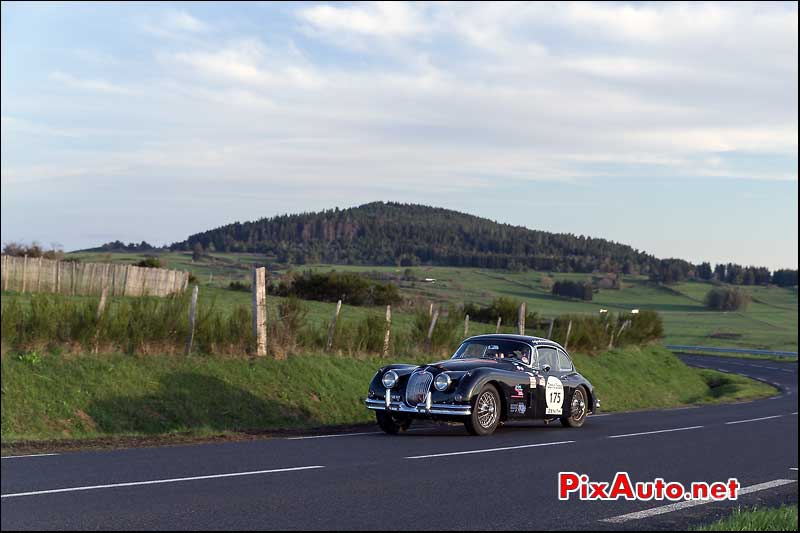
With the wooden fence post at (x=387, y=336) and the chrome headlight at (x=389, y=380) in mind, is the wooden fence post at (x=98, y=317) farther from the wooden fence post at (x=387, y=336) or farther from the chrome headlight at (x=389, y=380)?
the wooden fence post at (x=387, y=336)

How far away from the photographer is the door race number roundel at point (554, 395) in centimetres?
1823

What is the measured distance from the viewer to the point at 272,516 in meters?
8.51

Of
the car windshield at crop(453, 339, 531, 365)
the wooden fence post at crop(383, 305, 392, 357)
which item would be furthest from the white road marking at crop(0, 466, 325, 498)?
the wooden fence post at crop(383, 305, 392, 357)

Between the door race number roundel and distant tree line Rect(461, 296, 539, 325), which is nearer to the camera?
the door race number roundel

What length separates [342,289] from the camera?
1518 inches

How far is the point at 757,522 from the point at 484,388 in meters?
8.24

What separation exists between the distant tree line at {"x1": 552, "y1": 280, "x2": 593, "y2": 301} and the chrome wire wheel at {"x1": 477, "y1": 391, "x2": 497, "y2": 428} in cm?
863

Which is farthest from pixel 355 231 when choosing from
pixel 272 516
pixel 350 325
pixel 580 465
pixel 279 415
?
pixel 272 516

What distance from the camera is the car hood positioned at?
1675cm

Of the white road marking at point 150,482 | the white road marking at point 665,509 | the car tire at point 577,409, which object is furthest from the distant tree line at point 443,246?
the white road marking at point 150,482

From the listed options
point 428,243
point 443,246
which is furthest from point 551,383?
point 428,243

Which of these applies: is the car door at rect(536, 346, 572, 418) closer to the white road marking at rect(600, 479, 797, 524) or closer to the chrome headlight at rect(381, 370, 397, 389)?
the chrome headlight at rect(381, 370, 397, 389)

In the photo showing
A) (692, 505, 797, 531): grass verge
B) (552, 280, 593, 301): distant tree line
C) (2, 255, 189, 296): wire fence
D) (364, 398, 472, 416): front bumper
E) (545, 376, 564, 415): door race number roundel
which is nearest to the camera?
(692, 505, 797, 531): grass verge

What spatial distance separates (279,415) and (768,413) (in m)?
15.0
